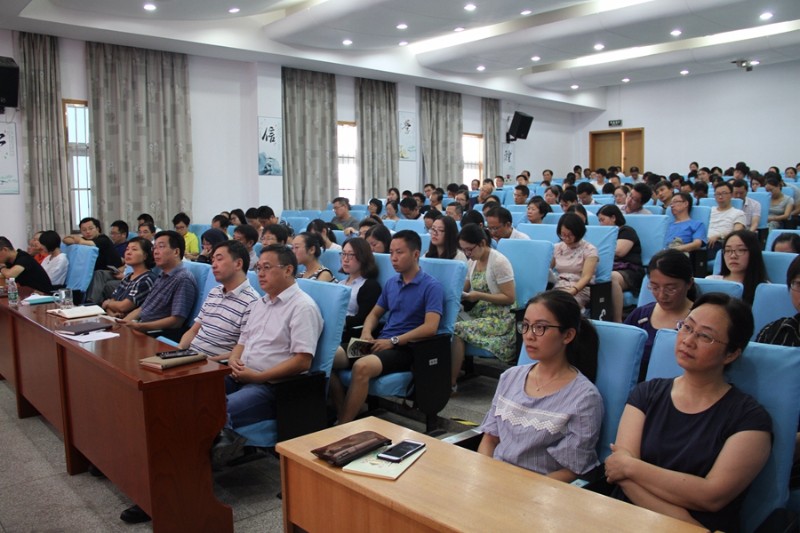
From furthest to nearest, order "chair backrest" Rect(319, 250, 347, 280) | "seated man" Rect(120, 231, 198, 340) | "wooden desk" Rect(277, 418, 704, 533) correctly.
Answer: "chair backrest" Rect(319, 250, 347, 280) < "seated man" Rect(120, 231, 198, 340) < "wooden desk" Rect(277, 418, 704, 533)

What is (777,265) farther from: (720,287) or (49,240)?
(49,240)

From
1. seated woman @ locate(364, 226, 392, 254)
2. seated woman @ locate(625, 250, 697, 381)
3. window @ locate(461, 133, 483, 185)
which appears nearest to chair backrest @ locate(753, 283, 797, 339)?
seated woman @ locate(625, 250, 697, 381)

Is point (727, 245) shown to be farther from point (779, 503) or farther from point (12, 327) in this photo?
point (12, 327)

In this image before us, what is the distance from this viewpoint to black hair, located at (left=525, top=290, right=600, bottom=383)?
2.02 metres

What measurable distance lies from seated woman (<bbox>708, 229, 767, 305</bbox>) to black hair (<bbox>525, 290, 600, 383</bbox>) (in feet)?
4.66

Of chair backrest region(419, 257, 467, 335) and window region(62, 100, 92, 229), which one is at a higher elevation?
window region(62, 100, 92, 229)

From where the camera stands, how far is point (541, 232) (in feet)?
17.6

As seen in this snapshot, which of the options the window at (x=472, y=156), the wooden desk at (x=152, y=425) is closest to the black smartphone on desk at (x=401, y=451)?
the wooden desk at (x=152, y=425)

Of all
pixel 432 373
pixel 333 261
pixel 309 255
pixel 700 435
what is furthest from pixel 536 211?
pixel 700 435

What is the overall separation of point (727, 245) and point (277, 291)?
2.14m

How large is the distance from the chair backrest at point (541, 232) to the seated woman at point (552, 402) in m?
3.27

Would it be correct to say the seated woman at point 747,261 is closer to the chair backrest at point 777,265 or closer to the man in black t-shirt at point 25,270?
the chair backrest at point 777,265

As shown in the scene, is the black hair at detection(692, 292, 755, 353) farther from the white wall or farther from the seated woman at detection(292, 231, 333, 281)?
the white wall

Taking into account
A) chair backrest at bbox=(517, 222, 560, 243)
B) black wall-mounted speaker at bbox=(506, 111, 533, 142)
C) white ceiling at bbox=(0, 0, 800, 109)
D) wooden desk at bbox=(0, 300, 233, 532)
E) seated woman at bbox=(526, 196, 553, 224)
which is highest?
white ceiling at bbox=(0, 0, 800, 109)
